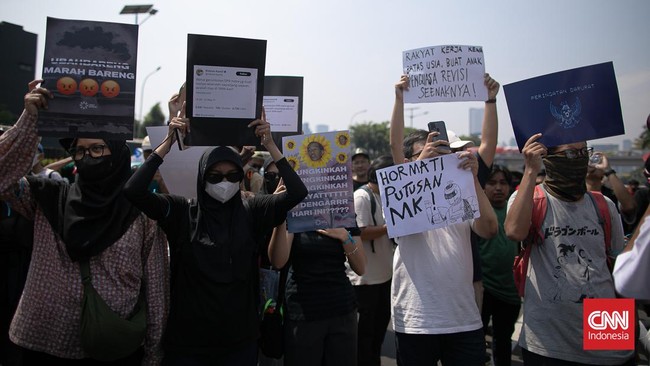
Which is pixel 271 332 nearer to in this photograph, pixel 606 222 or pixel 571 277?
pixel 571 277

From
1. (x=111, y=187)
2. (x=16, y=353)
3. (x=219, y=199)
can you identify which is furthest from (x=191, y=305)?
(x=16, y=353)

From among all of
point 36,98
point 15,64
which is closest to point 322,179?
point 36,98

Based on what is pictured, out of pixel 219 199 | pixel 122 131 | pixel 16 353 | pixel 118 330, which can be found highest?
pixel 122 131

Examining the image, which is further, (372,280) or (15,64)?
(15,64)

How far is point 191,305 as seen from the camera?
249 centimetres

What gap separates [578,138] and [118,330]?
9.14ft

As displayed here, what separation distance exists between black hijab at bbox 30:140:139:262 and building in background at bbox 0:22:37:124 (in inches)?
1261

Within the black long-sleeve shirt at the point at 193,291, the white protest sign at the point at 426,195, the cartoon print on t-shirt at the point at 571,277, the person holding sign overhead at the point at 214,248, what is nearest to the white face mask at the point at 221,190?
the person holding sign overhead at the point at 214,248

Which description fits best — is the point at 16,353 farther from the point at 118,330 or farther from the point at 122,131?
the point at 122,131

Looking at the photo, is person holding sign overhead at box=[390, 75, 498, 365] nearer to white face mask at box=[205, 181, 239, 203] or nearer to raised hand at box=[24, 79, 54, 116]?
white face mask at box=[205, 181, 239, 203]

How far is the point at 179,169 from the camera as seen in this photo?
3285 mm

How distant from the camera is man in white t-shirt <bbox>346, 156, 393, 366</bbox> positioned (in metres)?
4.33

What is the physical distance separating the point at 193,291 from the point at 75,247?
0.64m

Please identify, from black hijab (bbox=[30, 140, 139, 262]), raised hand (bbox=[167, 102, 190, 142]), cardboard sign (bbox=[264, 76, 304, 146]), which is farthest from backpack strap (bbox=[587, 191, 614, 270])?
black hijab (bbox=[30, 140, 139, 262])
